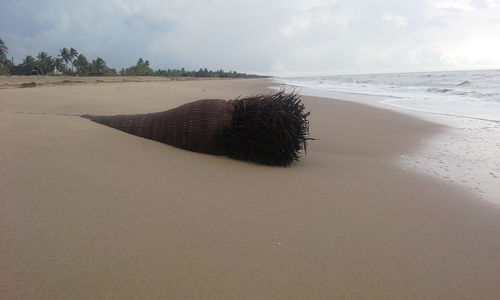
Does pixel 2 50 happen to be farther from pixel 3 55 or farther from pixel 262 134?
pixel 262 134

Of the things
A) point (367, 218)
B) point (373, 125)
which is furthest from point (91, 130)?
point (373, 125)

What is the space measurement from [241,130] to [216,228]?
1935 millimetres

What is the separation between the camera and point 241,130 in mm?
3920

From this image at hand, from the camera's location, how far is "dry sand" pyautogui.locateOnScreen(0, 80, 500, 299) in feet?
5.30

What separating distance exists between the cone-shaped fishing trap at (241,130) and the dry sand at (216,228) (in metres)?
0.21

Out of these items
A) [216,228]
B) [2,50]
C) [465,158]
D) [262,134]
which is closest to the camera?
[216,228]

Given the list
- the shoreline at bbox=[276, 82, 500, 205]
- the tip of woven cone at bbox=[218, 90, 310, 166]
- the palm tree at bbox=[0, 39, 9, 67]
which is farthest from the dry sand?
the palm tree at bbox=[0, 39, 9, 67]

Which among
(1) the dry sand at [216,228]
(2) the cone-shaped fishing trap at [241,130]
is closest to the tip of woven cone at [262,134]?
(2) the cone-shaped fishing trap at [241,130]

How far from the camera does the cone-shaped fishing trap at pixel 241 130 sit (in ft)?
12.7

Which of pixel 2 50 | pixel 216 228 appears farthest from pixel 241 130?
pixel 2 50

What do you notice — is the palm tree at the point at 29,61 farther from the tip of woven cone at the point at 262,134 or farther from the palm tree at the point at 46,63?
the tip of woven cone at the point at 262,134

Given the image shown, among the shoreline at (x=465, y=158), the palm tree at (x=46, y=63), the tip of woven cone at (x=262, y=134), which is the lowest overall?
the shoreline at (x=465, y=158)

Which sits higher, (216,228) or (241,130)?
(241,130)

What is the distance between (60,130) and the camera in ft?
12.3
